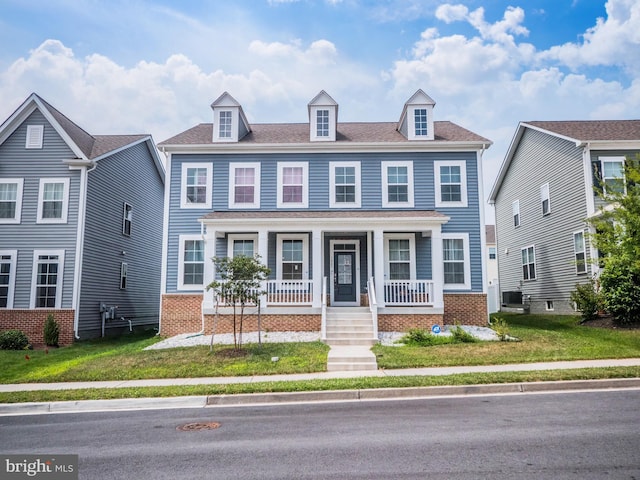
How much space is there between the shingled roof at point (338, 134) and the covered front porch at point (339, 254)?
2932 mm

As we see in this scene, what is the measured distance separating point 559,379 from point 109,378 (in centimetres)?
931

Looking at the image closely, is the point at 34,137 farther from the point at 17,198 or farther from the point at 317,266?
the point at 317,266

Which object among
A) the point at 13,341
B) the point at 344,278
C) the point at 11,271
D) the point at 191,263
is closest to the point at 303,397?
the point at 344,278

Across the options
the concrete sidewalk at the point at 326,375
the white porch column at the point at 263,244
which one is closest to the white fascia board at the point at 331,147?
the white porch column at the point at 263,244

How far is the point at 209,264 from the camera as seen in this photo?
1659 cm

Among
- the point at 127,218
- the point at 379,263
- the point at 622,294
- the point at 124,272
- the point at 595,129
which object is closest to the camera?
the point at 622,294

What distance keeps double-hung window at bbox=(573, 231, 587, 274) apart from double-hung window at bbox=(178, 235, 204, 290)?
14.4 metres

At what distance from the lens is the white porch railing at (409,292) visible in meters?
16.2

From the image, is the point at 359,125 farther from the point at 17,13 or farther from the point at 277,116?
the point at 17,13

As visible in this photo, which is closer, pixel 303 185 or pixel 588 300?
pixel 588 300

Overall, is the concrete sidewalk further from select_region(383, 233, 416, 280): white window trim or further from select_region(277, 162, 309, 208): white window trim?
select_region(277, 162, 309, 208): white window trim

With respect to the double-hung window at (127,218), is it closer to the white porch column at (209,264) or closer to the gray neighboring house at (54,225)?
the gray neighboring house at (54,225)

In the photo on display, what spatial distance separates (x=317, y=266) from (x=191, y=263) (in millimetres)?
4888

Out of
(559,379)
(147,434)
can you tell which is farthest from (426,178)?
(147,434)
